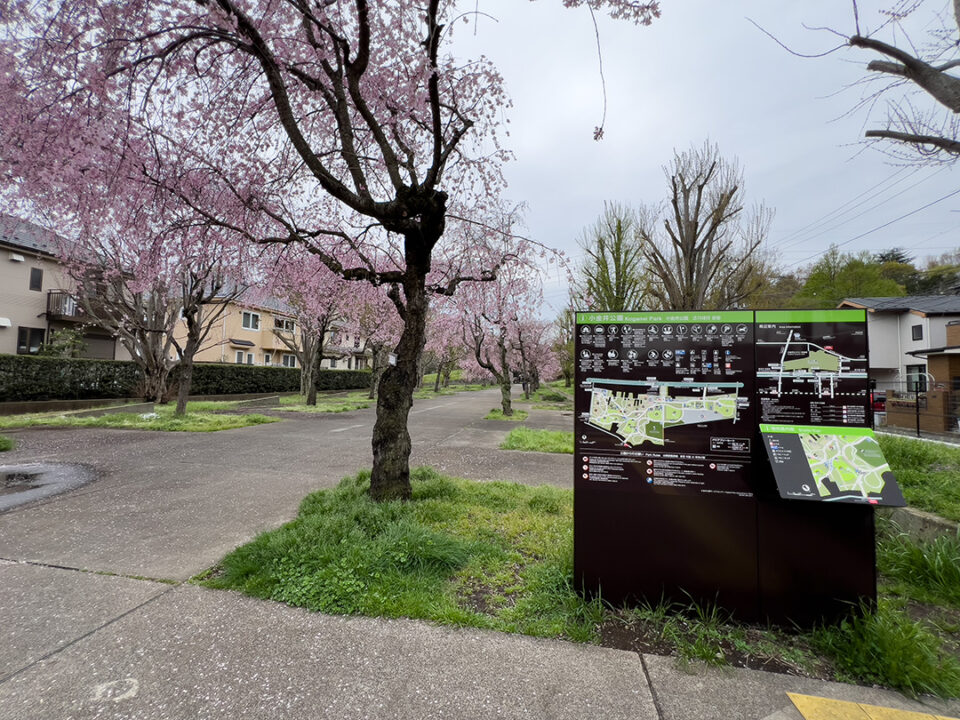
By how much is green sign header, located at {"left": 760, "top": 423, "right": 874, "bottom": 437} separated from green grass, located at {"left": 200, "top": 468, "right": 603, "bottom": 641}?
4.70 ft

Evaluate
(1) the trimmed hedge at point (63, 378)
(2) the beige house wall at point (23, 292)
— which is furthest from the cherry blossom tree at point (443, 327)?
(2) the beige house wall at point (23, 292)

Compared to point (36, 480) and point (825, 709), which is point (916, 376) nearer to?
point (825, 709)

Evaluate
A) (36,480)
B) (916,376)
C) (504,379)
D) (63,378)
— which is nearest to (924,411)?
(916,376)

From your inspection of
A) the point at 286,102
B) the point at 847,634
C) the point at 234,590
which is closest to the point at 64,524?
the point at 234,590

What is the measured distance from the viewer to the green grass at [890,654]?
6.59ft

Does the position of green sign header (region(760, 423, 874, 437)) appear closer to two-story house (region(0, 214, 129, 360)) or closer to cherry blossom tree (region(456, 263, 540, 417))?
cherry blossom tree (region(456, 263, 540, 417))

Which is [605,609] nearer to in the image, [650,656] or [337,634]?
[650,656]

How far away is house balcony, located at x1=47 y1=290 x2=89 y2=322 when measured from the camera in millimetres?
20484

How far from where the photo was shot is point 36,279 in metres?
20.3

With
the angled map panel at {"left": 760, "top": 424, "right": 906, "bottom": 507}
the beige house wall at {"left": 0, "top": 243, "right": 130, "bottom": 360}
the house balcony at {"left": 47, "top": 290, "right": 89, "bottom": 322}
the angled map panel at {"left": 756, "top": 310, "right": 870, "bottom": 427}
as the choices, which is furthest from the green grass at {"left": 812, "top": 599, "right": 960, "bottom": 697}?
the house balcony at {"left": 47, "top": 290, "right": 89, "bottom": 322}

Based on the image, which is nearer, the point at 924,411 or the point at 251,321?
the point at 924,411

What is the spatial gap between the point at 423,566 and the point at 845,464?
261cm

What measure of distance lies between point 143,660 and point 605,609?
2431 millimetres

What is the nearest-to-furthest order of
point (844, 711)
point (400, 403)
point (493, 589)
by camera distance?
point (844, 711) < point (493, 589) < point (400, 403)
